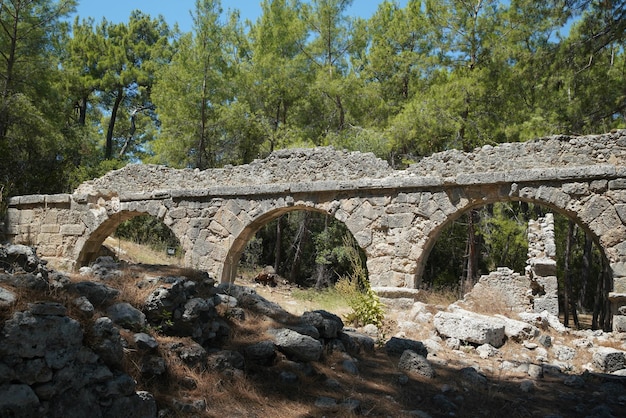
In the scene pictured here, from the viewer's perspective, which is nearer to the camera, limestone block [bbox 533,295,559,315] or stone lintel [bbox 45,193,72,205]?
limestone block [bbox 533,295,559,315]

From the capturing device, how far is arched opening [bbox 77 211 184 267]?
12078 millimetres

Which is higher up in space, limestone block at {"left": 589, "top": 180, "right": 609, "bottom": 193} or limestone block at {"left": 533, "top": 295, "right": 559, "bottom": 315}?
limestone block at {"left": 589, "top": 180, "right": 609, "bottom": 193}

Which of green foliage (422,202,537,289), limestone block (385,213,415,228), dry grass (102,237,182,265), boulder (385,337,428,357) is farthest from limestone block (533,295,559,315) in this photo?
dry grass (102,237,182,265)

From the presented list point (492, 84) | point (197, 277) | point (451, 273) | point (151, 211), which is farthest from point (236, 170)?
point (451, 273)

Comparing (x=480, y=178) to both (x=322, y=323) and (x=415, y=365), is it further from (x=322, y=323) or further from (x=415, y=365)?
(x=322, y=323)

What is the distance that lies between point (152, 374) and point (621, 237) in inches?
274

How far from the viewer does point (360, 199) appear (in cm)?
935

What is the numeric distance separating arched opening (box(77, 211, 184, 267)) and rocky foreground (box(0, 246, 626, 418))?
7.87 metres

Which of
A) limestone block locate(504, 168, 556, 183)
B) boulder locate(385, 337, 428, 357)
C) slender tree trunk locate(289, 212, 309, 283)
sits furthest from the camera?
slender tree trunk locate(289, 212, 309, 283)

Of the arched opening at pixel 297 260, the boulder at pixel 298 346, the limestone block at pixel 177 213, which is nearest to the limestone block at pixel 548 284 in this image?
the arched opening at pixel 297 260

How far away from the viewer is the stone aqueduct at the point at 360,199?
25.7 ft

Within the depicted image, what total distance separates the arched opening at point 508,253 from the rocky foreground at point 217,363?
30.3 ft

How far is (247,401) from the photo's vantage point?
356 centimetres

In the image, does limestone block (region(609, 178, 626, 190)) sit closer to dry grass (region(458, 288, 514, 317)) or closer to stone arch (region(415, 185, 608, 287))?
stone arch (region(415, 185, 608, 287))
